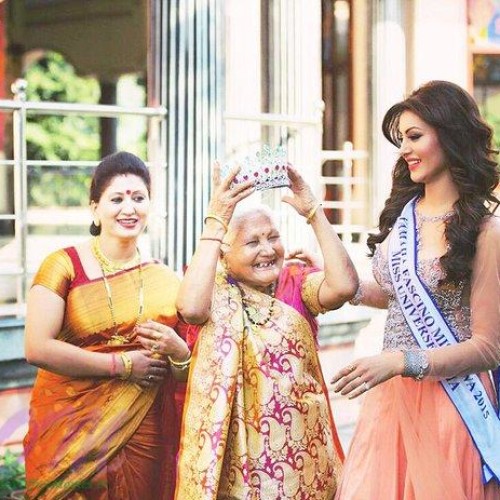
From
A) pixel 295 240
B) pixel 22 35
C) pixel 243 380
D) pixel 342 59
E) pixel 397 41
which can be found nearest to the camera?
pixel 243 380

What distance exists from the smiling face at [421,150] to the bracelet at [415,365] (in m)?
0.53

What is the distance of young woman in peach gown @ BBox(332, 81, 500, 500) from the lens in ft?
10.9

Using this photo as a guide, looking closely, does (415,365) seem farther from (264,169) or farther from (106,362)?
(106,362)

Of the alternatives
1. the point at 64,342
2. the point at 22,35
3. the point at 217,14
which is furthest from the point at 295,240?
the point at 22,35

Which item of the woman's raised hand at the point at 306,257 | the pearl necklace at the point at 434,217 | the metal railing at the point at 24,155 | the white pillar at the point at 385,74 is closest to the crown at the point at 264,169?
the woman's raised hand at the point at 306,257

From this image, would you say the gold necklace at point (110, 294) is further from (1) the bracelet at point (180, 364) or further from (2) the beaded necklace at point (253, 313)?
(2) the beaded necklace at point (253, 313)

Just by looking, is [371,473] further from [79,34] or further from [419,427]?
[79,34]

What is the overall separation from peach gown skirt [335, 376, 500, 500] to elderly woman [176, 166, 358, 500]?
7.3 inches

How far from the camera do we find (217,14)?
246 inches

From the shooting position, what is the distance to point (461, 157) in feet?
11.2

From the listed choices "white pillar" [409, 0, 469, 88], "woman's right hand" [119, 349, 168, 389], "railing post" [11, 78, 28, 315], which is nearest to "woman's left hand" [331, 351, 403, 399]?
"woman's right hand" [119, 349, 168, 389]

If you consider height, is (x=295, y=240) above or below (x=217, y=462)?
above

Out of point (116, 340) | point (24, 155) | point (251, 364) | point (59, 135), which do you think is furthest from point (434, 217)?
point (59, 135)

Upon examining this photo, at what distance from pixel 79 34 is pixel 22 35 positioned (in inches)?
31.5
